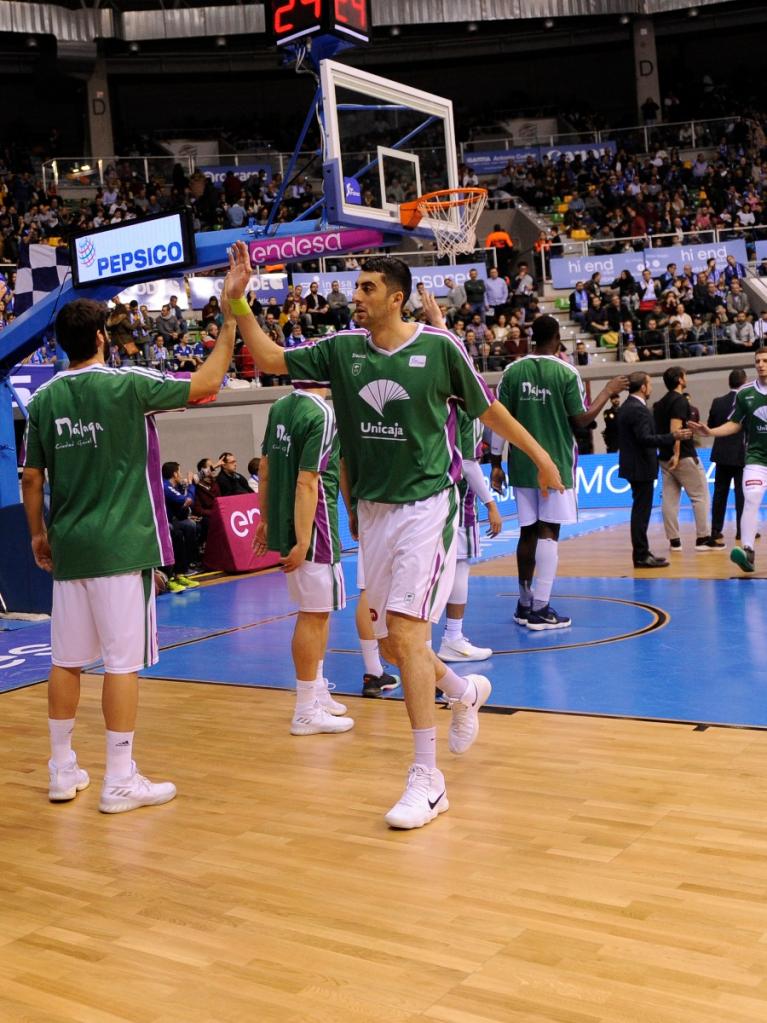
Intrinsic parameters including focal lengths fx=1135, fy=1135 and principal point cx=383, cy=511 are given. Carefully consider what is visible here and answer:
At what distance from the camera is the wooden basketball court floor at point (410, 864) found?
3.04m

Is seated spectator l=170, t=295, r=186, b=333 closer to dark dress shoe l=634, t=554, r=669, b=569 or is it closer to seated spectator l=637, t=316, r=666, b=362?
seated spectator l=637, t=316, r=666, b=362

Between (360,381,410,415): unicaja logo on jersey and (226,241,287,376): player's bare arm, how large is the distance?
0.36 m

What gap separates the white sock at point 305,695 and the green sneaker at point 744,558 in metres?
5.22

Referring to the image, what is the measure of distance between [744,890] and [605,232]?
25.7m

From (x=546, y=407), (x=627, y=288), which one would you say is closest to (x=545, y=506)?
(x=546, y=407)

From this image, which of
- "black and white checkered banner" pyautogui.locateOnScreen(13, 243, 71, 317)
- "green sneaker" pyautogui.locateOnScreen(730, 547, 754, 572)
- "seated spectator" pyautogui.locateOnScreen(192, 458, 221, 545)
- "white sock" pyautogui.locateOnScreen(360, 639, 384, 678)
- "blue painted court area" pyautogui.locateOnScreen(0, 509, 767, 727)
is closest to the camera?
"blue painted court area" pyautogui.locateOnScreen(0, 509, 767, 727)

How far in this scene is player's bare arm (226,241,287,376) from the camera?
453 centimetres

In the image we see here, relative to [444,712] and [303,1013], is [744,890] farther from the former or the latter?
[444,712]

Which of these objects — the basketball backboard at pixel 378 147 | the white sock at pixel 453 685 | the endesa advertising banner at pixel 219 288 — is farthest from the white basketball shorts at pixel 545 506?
the endesa advertising banner at pixel 219 288

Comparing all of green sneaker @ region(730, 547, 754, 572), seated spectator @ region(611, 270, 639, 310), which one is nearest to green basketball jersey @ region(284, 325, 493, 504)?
green sneaker @ region(730, 547, 754, 572)

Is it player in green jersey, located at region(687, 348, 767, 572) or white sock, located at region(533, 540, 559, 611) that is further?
player in green jersey, located at region(687, 348, 767, 572)

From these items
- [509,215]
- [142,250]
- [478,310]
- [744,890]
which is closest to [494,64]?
[509,215]

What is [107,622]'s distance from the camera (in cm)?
480

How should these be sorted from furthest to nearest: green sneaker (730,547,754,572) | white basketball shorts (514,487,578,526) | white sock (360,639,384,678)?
green sneaker (730,547,754,572) < white basketball shorts (514,487,578,526) < white sock (360,639,384,678)
